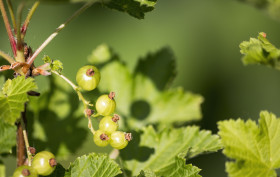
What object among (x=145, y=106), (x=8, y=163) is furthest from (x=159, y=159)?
(x=8, y=163)

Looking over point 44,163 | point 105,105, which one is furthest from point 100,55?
point 44,163

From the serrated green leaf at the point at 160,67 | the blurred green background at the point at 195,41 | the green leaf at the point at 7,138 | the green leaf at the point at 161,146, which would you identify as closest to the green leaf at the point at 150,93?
the serrated green leaf at the point at 160,67

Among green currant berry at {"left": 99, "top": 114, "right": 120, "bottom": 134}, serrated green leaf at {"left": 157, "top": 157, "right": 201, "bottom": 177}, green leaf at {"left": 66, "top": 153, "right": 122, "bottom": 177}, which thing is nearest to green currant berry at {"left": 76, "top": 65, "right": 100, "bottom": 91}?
green currant berry at {"left": 99, "top": 114, "right": 120, "bottom": 134}

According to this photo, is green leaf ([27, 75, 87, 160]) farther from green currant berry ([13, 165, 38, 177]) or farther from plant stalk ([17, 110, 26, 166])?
green currant berry ([13, 165, 38, 177])

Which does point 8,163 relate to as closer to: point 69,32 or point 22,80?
point 69,32

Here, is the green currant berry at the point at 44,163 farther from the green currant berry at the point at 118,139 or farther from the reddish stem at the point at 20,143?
the green currant berry at the point at 118,139

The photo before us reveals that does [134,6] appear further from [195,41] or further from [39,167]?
[195,41]
